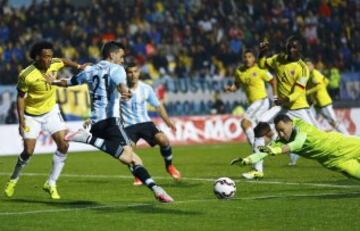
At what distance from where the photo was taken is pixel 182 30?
1567 inches

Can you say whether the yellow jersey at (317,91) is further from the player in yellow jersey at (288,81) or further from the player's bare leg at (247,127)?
the player in yellow jersey at (288,81)

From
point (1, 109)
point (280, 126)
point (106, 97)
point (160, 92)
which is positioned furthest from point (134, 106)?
point (160, 92)

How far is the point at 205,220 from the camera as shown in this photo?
12.4m

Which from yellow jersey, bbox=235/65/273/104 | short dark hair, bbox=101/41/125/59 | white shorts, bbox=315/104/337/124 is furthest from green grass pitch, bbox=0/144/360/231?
white shorts, bbox=315/104/337/124

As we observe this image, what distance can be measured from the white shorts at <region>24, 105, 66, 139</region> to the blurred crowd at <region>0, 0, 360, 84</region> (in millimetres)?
17229

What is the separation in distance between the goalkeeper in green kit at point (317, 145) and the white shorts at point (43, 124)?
454 cm

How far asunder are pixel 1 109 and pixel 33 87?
16.6 metres

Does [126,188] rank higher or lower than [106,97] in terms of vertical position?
lower

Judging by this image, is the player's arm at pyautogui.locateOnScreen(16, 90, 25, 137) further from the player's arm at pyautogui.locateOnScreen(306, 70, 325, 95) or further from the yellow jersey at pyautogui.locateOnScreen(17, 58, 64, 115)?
the player's arm at pyautogui.locateOnScreen(306, 70, 325, 95)

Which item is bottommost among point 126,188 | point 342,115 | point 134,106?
point 342,115

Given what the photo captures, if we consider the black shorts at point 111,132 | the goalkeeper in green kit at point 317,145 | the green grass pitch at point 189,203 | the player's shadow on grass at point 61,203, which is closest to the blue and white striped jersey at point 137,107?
the green grass pitch at point 189,203

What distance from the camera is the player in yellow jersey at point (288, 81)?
1877cm

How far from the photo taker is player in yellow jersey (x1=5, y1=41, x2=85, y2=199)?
52.5 feet

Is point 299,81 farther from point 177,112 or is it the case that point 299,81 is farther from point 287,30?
point 287,30
